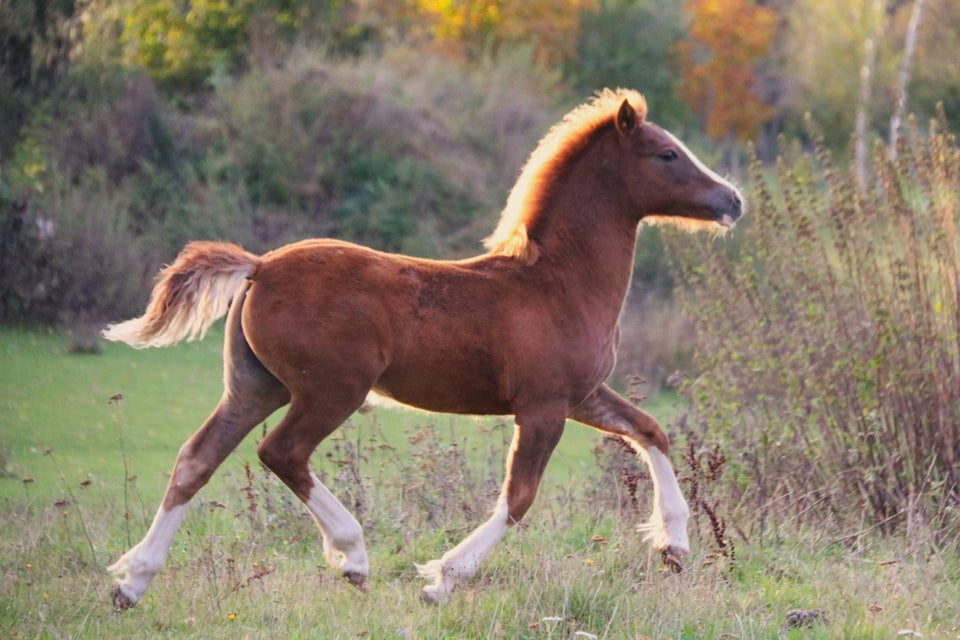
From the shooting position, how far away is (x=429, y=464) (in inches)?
312

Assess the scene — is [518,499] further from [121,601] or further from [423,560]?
[121,601]

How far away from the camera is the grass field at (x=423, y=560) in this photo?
17.7ft

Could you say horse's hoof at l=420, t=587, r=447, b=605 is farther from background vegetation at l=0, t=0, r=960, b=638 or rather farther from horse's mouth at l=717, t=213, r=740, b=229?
horse's mouth at l=717, t=213, r=740, b=229

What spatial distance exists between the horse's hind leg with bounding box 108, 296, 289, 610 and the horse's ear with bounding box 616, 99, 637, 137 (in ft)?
6.96

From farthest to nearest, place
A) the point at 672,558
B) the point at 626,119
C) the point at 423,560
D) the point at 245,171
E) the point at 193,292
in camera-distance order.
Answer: the point at 245,171
the point at 423,560
the point at 626,119
the point at 672,558
the point at 193,292

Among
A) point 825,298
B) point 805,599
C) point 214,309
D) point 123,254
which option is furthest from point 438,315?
point 123,254

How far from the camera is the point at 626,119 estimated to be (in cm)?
636

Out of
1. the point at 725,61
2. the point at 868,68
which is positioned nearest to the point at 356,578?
the point at 868,68

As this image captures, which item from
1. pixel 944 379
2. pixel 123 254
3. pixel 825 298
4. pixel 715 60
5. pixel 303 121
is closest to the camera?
pixel 944 379

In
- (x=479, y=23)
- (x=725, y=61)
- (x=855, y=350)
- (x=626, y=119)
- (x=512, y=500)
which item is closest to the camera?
(x=512, y=500)

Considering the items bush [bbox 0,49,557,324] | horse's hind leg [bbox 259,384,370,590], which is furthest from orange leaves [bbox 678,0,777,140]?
horse's hind leg [bbox 259,384,370,590]

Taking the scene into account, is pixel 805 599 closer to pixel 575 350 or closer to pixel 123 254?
pixel 575 350

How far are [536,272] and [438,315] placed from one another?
0.62m

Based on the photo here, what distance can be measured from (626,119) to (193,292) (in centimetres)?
229
